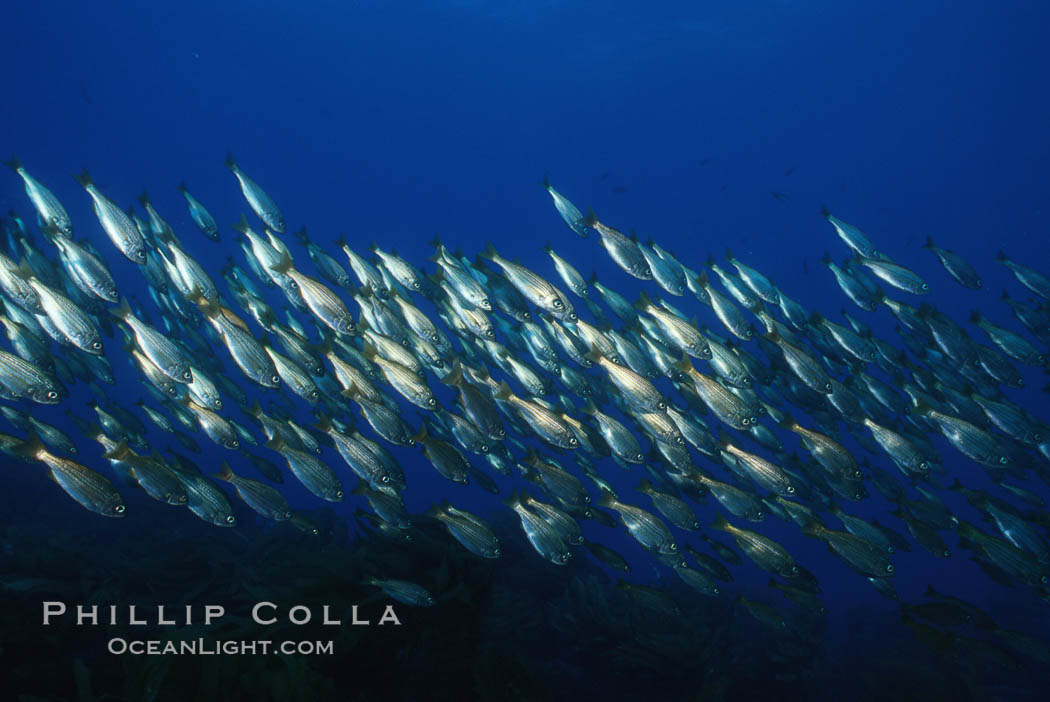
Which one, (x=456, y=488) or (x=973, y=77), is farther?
(x=456, y=488)

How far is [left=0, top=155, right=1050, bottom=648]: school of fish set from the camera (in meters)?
5.51

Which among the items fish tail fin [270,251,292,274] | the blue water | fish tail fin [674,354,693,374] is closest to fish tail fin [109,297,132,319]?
fish tail fin [270,251,292,274]

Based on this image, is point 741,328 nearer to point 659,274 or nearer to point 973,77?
point 659,274

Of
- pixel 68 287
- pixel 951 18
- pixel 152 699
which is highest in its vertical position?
pixel 951 18

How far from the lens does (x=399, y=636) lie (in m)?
5.32

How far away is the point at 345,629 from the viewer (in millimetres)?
5109

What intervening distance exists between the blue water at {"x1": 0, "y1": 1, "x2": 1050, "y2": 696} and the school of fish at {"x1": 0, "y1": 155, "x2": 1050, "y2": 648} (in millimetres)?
16019

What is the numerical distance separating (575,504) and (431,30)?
153 ft

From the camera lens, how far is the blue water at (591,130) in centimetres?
3459

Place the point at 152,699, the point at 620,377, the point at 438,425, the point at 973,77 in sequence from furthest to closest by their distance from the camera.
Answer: the point at 973,77
the point at 438,425
the point at 620,377
the point at 152,699

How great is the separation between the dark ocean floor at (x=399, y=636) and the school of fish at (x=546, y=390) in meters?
0.48

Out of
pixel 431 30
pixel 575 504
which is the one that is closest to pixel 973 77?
pixel 431 30

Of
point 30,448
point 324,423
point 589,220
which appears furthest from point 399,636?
point 589,220

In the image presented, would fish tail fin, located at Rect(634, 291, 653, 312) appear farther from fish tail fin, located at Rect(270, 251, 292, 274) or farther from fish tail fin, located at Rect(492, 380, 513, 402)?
fish tail fin, located at Rect(270, 251, 292, 274)
